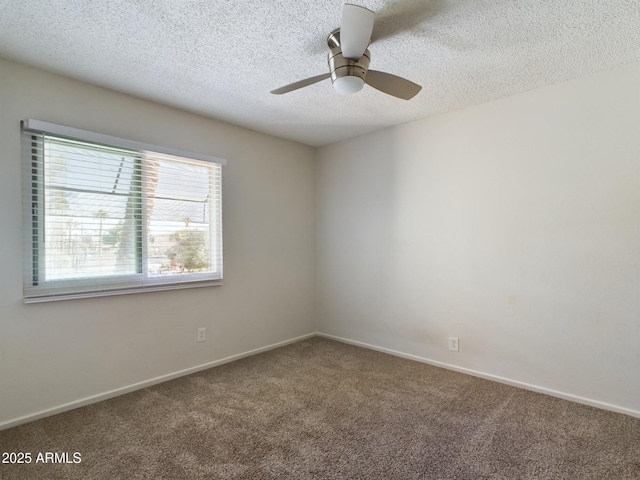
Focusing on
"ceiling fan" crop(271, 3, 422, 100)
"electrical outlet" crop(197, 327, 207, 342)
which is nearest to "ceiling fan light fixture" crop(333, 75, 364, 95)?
"ceiling fan" crop(271, 3, 422, 100)

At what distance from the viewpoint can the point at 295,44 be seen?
1.96m

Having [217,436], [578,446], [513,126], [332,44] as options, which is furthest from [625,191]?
[217,436]

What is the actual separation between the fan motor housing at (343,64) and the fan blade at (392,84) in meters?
0.08

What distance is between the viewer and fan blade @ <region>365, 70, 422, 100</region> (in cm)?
181

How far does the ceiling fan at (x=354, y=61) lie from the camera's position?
1448 millimetres

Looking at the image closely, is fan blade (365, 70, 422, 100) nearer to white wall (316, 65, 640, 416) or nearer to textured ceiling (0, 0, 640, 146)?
textured ceiling (0, 0, 640, 146)

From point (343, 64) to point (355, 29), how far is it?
24 centimetres

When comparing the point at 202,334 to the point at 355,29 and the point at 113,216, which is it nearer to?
the point at 113,216

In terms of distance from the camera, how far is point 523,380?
103 inches

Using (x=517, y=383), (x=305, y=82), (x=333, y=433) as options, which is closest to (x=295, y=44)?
(x=305, y=82)

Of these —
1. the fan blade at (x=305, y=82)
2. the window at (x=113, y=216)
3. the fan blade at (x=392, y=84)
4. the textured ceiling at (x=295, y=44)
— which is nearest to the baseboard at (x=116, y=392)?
the window at (x=113, y=216)

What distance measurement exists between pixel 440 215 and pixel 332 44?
1860mm

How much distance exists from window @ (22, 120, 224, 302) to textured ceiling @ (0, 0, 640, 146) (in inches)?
19.4

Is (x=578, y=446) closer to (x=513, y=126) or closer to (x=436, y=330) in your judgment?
(x=436, y=330)
